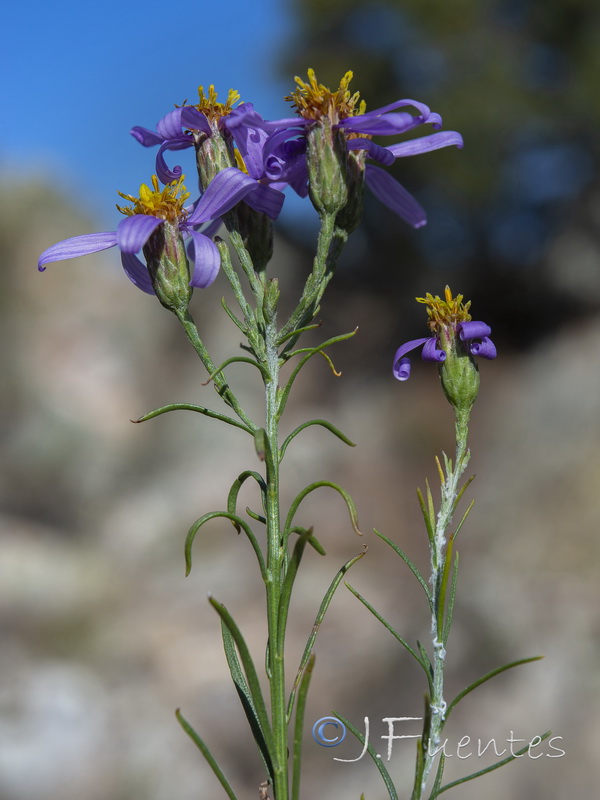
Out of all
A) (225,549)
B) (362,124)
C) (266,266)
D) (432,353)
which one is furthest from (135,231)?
(225,549)

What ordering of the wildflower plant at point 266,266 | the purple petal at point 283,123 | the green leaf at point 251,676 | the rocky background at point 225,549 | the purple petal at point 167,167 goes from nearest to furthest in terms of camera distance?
the green leaf at point 251,676
the wildflower plant at point 266,266
the purple petal at point 283,123
the purple petal at point 167,167
the rocky background at point 225,549

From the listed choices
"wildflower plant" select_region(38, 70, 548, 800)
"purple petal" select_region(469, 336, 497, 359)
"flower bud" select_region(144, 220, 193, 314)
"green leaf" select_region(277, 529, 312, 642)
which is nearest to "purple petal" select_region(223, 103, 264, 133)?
"wildflower plant" select_region(38, 70, 548, 800)

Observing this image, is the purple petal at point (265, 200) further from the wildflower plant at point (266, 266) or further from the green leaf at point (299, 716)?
the green leaf at point (299, 716)

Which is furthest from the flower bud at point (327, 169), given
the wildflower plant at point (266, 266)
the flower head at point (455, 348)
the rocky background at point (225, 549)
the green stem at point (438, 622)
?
the rocky background at point (225, 549)

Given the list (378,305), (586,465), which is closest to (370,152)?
(586,465)

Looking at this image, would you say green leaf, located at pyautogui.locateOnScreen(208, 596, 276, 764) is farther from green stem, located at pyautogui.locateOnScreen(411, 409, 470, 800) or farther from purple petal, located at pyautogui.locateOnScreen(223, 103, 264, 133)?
purple petal, located at pyautogui.locateOnScreen(223, 103, 264, 133)

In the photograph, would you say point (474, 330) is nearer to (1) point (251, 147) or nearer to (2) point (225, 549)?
(1) point (251, 147)

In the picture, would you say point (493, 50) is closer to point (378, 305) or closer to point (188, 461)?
point (378, 305)
